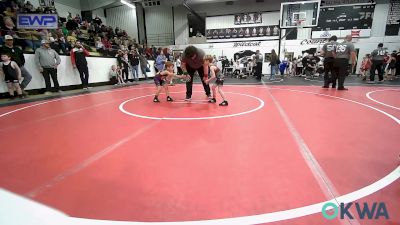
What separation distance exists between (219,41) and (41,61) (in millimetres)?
16659

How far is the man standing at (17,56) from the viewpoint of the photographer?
7.28 m

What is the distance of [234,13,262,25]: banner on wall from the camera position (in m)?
21.0

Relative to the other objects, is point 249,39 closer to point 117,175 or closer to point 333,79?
point 333,79

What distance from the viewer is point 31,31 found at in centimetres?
997

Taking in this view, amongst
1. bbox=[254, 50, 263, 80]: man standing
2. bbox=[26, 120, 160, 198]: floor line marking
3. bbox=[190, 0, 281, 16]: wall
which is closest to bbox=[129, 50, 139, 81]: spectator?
bbox=[254, 50, 263, 80]: man standing

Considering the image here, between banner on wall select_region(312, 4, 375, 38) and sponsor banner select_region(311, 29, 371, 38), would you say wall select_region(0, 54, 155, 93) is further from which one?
banner on wall select_region(312, 4, 375, 38)

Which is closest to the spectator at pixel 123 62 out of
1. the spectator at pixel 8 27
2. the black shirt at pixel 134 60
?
the black shirt at pixel 134 60

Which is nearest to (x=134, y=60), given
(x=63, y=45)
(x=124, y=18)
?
(x=63, y=45)

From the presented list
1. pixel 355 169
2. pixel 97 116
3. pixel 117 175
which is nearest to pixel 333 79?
pixel 355 169

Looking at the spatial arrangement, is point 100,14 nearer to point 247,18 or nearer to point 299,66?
point 247,18

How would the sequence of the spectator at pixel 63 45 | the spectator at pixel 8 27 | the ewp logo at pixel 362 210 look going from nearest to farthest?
the ewp logo at pixel 362 210 < the spectator at pixel 8 27 < the spectator at pixel 63 45

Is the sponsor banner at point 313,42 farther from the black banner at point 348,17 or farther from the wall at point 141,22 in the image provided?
the wall at point 141,22

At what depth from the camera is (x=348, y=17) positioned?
18.5 meters

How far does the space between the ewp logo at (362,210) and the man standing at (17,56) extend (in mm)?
9304
